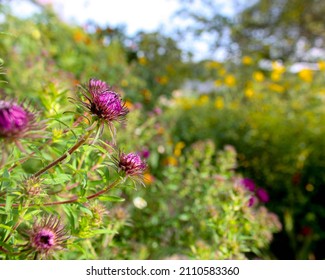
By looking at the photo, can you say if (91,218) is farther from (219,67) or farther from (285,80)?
(219,67)

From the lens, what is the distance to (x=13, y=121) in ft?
2.56

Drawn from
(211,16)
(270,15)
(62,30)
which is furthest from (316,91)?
(270,15)

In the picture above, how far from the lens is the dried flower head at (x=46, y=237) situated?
987mm

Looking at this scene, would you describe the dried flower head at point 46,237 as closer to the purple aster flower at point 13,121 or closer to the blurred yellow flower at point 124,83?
the purple aster flower at point 13,121

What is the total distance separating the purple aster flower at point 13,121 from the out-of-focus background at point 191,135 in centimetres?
46

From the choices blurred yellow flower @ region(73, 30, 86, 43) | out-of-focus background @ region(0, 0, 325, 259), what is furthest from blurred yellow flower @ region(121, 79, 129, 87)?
blurred yellow flower @ region(73, 30, 86, 43)

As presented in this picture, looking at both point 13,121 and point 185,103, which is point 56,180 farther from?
point 185,103

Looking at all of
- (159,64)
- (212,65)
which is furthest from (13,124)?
(212,65)

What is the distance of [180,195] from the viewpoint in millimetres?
2521

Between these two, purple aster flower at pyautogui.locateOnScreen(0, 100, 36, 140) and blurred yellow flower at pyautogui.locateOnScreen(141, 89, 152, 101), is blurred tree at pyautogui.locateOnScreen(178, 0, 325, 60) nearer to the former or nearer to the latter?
blurred yellow flower at pyautogui.locateOnScreen(141, 89, 152, 101)

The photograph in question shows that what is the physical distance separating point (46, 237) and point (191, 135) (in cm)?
334

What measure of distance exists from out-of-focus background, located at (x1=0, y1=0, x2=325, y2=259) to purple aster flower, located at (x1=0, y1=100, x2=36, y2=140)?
460 millimetres

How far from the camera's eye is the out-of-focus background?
2.05 m

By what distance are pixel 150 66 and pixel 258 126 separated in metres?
1.82
